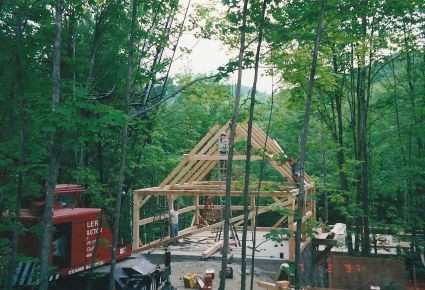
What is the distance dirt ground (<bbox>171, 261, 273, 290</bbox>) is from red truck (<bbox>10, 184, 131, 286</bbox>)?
3289 millimetres

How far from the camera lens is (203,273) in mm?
11805

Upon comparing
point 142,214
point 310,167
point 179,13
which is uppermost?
point 179,13

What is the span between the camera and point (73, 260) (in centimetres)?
A: 805

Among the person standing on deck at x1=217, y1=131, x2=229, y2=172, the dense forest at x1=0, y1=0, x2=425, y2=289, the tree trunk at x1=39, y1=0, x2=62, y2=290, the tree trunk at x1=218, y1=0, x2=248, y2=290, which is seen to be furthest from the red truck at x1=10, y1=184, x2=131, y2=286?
the person standing on deck at x1=217, y1=131, x2=229, y2=172

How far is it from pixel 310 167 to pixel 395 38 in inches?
602

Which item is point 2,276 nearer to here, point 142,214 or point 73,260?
point 73,260

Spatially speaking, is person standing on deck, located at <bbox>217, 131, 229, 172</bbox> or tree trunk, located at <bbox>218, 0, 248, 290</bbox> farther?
person standing on deck, located at <bbox>217, 131, 229, 172</bbox>

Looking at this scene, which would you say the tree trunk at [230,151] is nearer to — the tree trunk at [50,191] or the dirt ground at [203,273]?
the tree trunk at [50,191]

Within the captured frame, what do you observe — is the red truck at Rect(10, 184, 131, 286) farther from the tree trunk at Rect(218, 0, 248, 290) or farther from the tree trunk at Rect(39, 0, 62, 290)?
the tree trunk at Rect(218, 0, 248, 290)

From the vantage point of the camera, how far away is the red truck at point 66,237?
24.8ft

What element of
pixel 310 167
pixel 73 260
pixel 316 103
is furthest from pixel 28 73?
pixel 310 167

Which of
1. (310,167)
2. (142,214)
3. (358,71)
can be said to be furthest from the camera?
(142,214)

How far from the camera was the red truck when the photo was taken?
755 cm

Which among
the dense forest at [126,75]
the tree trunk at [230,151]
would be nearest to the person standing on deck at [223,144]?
the dense forest at [126,75]
